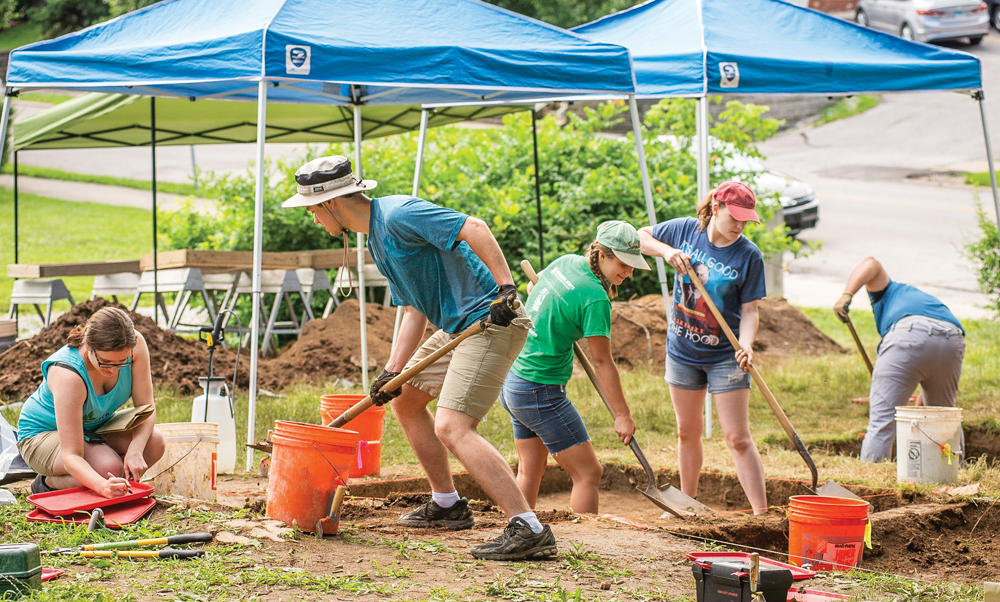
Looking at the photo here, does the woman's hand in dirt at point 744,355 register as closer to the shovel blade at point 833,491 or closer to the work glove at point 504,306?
the shovel blade at point 833,491

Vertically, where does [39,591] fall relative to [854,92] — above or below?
below

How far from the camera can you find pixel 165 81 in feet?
19.5

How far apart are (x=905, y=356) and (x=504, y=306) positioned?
3754 millimetres

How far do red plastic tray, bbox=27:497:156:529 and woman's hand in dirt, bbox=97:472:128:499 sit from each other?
8cm

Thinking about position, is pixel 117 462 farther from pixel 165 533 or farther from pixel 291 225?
pixel 291 225

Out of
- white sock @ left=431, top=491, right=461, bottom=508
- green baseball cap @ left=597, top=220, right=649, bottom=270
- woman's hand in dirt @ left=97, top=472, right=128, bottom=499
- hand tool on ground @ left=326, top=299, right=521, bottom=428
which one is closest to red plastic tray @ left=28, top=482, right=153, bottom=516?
woman's hand in dirt @ left=97, top=472, right=128, bottom=499

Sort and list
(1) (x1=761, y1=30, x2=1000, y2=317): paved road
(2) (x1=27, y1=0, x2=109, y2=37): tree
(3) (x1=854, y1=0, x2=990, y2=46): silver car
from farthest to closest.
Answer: (2) (x1=27, y1=0, x2=109, y2=37): tree → (3) (x1=854, y1=0, x2=990, y2=46): silver car → (1) (x1=761, y1=30, x2=1000, y2=317): paved road

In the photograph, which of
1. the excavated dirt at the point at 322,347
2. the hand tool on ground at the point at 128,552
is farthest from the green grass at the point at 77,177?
the hand tool on ground at the point at 128,552

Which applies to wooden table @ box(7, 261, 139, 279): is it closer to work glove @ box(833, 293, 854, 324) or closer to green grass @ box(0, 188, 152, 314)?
green grass @ box(0, 188, 152, 314)

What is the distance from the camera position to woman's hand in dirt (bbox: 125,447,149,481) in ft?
15.1

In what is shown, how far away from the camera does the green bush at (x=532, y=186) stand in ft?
34.3

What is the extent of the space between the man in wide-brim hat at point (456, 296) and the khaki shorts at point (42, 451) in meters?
1.64

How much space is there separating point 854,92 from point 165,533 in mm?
6115

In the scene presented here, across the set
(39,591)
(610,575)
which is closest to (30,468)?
(39,591)
